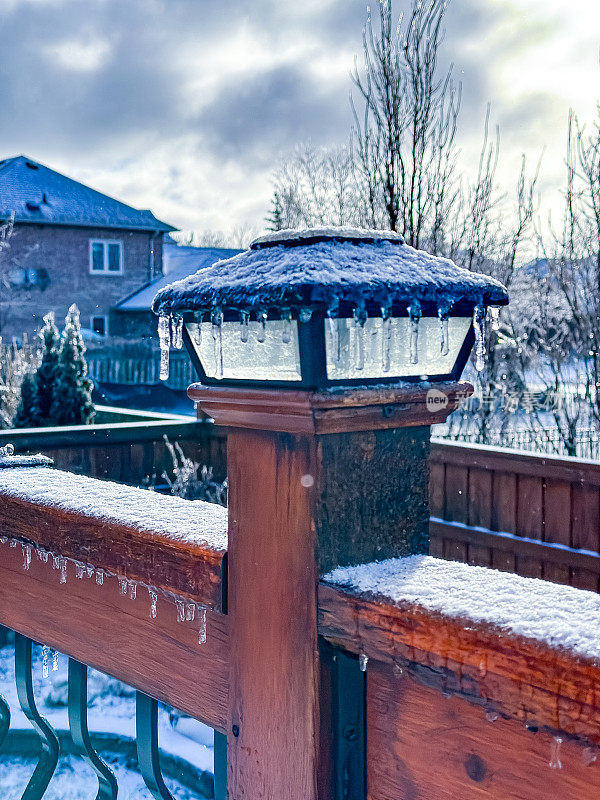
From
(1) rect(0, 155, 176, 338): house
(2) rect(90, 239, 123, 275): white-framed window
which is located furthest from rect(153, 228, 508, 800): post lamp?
(2) rect(90, 239, 123, 275): white-framed window

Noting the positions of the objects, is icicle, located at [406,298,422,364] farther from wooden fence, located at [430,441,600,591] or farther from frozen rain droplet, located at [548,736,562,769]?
wooden fence, located at [430,441,600,591]

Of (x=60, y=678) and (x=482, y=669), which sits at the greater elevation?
(x=482, y=669)

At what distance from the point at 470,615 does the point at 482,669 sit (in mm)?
56

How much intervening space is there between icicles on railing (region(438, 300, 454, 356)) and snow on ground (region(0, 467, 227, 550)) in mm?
429

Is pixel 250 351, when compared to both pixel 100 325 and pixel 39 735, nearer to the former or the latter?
pixel 39 735

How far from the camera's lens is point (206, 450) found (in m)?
7.45

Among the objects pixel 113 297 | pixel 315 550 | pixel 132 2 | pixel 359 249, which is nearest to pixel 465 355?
pixel 359 249

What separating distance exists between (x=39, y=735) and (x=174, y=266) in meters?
28.5

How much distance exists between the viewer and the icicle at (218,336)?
105cm

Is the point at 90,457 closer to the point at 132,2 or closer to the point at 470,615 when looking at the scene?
the point at 132,2

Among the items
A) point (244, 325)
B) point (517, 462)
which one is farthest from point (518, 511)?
point (244, 325)

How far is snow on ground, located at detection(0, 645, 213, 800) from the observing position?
13.4ft

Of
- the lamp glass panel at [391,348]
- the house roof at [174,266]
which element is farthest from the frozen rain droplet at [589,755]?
the house roof at [174,266]

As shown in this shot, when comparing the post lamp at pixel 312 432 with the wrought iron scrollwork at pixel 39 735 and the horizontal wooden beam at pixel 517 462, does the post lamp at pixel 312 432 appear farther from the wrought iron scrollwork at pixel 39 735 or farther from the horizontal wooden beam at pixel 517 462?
the horizontal wooden beam at pixel 517 462
